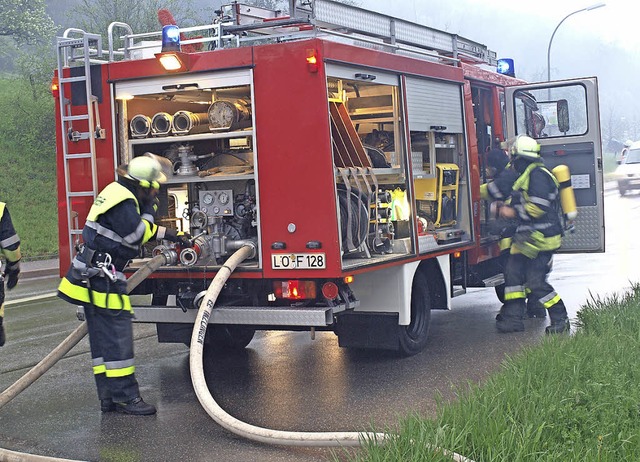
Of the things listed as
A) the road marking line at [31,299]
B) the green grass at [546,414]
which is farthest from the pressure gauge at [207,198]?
the road marking line at [31,299]

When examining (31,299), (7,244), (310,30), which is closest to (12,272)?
(7,244)

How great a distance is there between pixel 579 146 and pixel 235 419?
564cm

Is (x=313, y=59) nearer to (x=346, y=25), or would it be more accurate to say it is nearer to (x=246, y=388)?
(x=346, y=25)

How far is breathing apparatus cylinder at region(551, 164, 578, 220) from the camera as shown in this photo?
347 inches

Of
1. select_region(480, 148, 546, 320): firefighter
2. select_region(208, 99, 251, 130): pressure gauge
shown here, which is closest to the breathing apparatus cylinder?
select_region(480, 148, 546, 320): firefighter

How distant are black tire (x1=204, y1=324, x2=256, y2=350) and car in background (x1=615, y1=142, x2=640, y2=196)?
24.7 meters

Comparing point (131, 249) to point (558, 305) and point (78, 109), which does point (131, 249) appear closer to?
point (78, 109)

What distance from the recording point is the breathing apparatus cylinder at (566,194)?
28.9ft

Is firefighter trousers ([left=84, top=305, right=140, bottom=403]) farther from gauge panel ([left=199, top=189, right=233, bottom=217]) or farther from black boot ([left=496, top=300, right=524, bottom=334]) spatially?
black boot ([left=496, top=300, right=524, bottom=334])

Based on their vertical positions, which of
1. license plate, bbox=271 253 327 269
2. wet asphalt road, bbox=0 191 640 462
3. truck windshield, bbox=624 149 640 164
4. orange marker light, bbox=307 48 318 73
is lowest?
wet asphalt road, bbox=0 191 640 462

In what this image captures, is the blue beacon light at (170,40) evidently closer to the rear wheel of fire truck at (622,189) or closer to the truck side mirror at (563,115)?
the truck side mirror at (563,115)

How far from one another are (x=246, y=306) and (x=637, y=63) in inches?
6303

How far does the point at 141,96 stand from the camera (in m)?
7.29

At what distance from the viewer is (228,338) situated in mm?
8328
